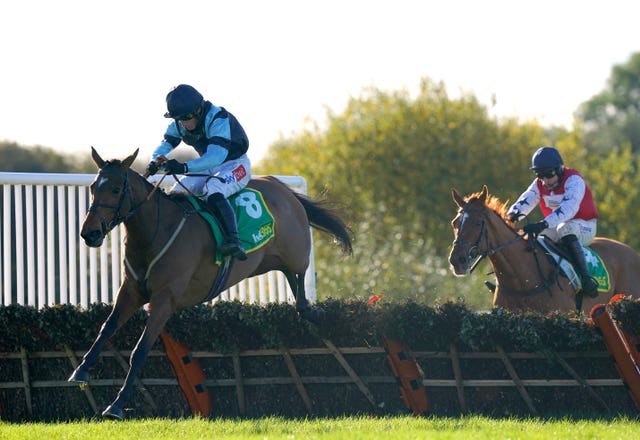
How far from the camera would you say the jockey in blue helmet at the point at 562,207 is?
979 cm

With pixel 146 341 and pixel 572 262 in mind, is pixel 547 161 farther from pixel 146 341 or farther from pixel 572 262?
pixel 146 341

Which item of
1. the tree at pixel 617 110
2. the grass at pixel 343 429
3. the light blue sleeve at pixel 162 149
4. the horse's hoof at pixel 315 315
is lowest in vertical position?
the grass at pixel 343 429

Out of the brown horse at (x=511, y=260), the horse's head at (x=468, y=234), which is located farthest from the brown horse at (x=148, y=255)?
the brown horse at (x=511, y=260)

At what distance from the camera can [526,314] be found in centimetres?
820

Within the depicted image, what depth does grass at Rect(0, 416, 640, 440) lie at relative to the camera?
676cm

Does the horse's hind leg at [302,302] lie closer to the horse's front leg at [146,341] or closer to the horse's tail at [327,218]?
the horse's tail at [327,218]

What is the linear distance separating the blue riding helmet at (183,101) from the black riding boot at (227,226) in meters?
0.67

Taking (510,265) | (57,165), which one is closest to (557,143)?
(57,165)

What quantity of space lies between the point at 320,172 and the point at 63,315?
20284mm

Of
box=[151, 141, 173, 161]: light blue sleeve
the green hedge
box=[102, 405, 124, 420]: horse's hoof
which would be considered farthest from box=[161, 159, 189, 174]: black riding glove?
box=[102, 405, 124, 420]: horse's hoof

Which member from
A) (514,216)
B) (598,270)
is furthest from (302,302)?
(598,270)

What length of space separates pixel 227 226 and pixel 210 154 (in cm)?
55

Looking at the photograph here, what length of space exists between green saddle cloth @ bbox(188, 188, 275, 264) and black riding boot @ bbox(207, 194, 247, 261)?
0.06 meters

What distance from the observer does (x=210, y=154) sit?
26.5 ft
